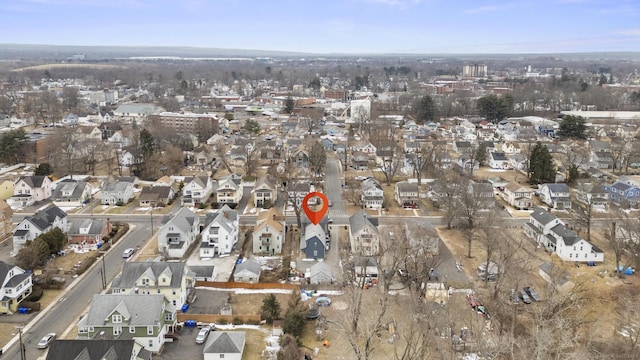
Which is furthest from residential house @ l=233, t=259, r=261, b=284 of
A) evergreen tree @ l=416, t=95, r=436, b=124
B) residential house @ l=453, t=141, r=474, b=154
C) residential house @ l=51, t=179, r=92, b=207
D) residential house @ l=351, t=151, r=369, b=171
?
evergreen tree @ l=416, t=95, r=436, b=124

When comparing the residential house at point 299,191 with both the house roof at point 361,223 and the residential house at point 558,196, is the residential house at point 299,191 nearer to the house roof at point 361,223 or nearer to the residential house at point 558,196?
the house roof at point 361,223

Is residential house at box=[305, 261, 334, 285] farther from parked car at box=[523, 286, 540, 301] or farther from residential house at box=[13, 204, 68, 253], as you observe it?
residential house at box=[13, 204, 68, 253]

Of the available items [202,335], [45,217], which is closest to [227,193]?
[45,217]

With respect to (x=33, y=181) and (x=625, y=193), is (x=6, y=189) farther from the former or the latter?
(x=625, y=193)

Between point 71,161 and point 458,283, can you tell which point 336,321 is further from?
point 71,161

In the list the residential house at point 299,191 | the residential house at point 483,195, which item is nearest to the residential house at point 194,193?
the residential house at point 299,191

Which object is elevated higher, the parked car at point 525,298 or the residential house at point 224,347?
the residential house at point 224,347
